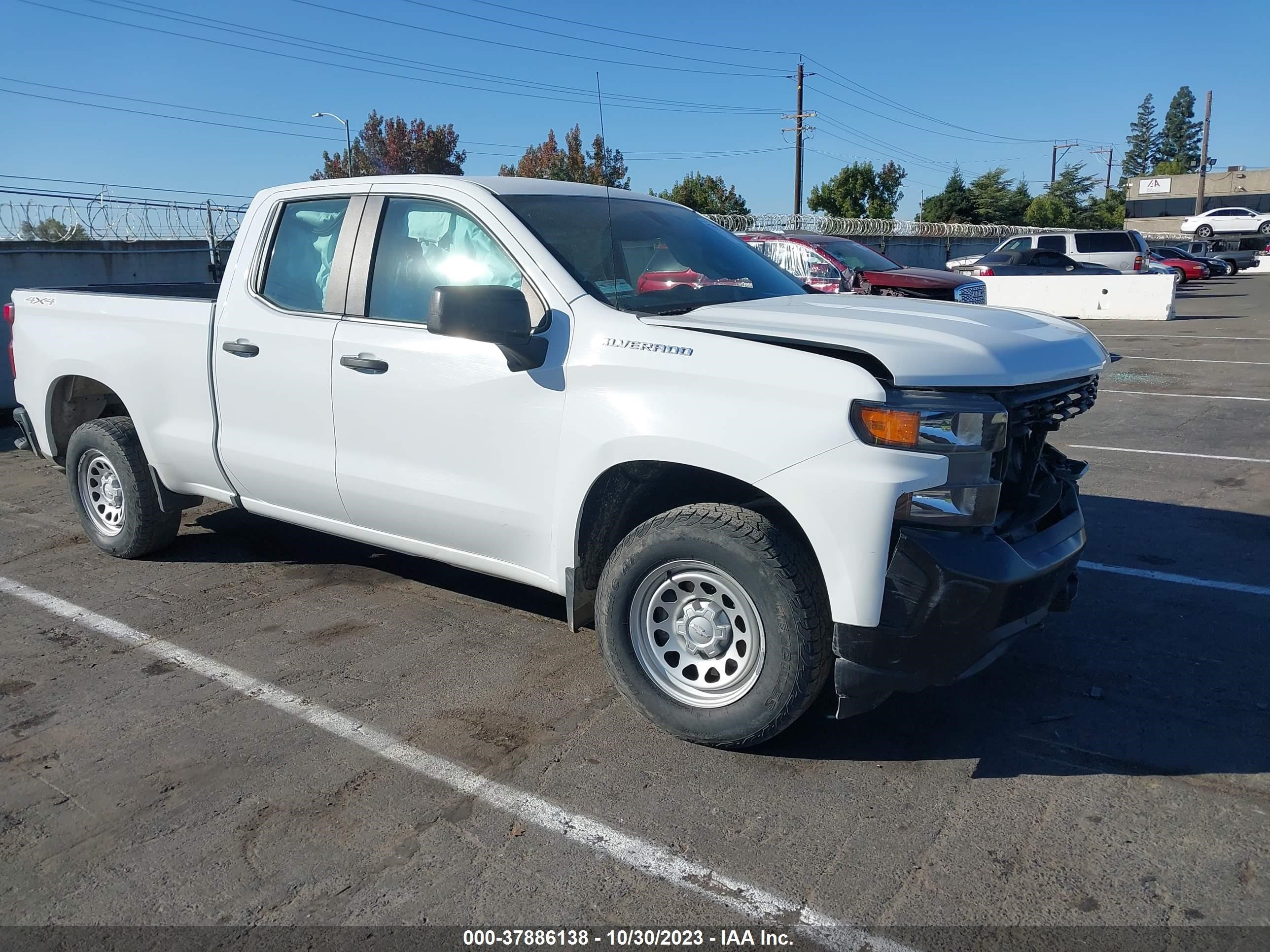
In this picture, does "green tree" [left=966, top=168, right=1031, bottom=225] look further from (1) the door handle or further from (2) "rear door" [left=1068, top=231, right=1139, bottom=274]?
(1) the door handle

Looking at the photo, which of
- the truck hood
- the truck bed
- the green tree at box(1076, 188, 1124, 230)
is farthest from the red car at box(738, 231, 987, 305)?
the green tree at box(1076, 188, 1124, 230)

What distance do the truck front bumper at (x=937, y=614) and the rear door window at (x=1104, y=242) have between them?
26583 mm

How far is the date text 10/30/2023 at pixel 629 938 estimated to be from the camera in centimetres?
280

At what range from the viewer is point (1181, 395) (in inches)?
485

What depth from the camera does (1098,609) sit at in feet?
16.9

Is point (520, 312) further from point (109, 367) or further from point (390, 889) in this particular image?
point (109, 367)

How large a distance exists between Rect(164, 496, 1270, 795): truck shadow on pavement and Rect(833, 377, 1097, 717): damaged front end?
0.42 metres

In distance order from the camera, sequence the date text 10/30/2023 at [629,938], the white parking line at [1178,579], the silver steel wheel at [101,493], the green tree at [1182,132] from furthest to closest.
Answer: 1. the green tree at [1182,132]
2. the silver steel wheel at [101,493]
3. the white parking line at [1178,579]
4. the date text 10/30/2023 at [629,938]

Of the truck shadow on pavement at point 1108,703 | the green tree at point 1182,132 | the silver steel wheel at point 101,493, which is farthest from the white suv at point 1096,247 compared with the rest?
the green tree at point 1182,132

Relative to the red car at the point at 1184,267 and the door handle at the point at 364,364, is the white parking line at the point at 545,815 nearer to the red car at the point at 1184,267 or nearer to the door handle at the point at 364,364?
the door handle at the point at 364,364

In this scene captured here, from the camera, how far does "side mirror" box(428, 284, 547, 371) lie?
3.80 m

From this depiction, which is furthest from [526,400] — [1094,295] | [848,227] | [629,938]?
[848,227]

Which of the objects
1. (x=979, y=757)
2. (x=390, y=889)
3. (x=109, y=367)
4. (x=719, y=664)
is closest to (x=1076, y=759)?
(x=979, y=757)

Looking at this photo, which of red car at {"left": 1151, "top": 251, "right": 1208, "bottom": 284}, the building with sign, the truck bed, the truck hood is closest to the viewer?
the truck hood
